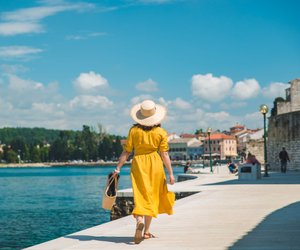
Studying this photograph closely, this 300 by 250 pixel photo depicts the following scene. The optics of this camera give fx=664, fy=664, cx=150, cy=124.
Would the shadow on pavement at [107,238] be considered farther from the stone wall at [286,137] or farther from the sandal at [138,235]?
the stone wall at [286,137]

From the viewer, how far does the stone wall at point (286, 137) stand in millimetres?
42719

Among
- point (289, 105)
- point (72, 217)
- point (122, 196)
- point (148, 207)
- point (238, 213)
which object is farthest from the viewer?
point (289, 105)

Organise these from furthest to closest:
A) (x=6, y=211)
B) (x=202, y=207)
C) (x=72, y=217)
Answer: (x=6, y=211) < (x=72, y=217) < (x=202, y=207)

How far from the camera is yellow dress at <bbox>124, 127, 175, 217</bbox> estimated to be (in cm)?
1007

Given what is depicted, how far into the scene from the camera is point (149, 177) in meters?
10.2

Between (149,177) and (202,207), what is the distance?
5958mm

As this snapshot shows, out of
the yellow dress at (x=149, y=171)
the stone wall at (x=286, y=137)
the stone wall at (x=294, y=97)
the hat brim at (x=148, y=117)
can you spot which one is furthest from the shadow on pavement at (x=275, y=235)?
the stone wall at (x=294, y=97)

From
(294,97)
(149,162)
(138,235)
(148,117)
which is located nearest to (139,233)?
(138,235)

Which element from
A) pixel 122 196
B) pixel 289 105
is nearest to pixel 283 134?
pixel 289 105

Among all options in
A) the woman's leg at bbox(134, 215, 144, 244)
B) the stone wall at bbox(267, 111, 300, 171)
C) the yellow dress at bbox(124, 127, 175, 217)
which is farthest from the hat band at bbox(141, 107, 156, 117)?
the stone wall at bbox(267, 111, 300, 171)

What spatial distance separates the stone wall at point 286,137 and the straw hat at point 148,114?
33021mm

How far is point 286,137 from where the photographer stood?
4409cm

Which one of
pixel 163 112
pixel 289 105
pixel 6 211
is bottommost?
pixel 6 211

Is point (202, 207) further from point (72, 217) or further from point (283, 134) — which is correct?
point (283, 134)
